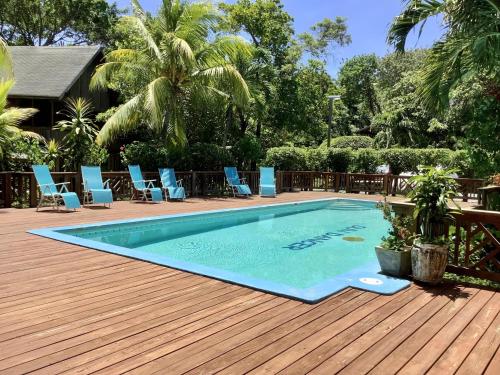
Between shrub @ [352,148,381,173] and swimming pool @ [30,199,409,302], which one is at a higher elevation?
shrub @ [352,148,381,173]

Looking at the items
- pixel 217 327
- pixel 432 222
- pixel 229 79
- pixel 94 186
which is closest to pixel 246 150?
pixel 229 79

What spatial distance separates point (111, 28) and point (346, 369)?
29305 millimetres

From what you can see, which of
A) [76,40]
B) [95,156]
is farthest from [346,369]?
[76,40]

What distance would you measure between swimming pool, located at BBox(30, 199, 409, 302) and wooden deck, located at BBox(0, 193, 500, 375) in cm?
29

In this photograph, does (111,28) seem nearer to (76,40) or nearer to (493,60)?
(76,40)

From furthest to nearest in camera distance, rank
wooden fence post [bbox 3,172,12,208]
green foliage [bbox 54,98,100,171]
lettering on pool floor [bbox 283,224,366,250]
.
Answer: green foliage [bbox 54,98,100,171], wooden fence post [bbox 3,172,12,208], lettering on pool floor [bbox 283,224,366,250]

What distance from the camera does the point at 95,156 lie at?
12312mm

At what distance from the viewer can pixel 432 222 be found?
4723mm

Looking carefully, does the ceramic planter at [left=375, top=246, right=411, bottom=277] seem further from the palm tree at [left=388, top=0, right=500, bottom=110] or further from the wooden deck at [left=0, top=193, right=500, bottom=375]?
the palm tree at [left=388, top=0, right=500, bottom=110]

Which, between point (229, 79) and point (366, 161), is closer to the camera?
point (229, 79)

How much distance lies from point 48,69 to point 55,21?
36.1 ft

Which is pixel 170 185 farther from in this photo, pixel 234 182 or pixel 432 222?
pixel 432 222

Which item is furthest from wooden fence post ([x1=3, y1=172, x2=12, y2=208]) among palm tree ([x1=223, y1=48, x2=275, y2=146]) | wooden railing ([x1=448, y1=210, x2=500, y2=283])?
wooden railing ([x1=448, y1=210, x2=500, y2=283])

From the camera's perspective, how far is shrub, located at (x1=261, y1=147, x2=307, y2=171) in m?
18.4
